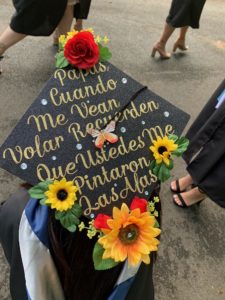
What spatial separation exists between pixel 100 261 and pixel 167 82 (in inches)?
103

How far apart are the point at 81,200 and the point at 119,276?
0.30 meters

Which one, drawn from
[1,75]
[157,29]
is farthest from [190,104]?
[1,75]

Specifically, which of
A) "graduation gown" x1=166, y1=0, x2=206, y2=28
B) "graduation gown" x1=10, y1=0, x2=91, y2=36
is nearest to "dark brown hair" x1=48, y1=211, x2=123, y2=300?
"graduation gown" x1=10, y1=0, x2=91, y2=36

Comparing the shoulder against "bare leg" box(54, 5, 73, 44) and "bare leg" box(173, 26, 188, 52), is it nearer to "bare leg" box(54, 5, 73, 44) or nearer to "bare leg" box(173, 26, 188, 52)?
"bare leg" box(54, 5, 73, 44)

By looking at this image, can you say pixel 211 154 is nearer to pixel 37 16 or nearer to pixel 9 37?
pixel 37 16

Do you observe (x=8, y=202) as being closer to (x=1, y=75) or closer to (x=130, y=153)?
(x=130, y=153)

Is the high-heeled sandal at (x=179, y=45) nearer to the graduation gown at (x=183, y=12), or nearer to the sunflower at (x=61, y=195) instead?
the graduation gown at (x=183, y=12)

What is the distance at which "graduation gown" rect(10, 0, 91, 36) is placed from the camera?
2.51 m

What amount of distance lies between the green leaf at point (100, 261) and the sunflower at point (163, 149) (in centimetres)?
28

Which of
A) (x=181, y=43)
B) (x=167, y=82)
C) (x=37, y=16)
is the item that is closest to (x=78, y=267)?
(x=37, y=16)

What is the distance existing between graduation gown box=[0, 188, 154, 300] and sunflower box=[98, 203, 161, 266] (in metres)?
0.30

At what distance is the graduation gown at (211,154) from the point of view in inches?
73.0

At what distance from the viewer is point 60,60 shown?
3.30ft

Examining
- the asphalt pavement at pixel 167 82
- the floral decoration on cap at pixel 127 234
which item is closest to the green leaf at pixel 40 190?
the floral decoration on cap at pixel 127 234
